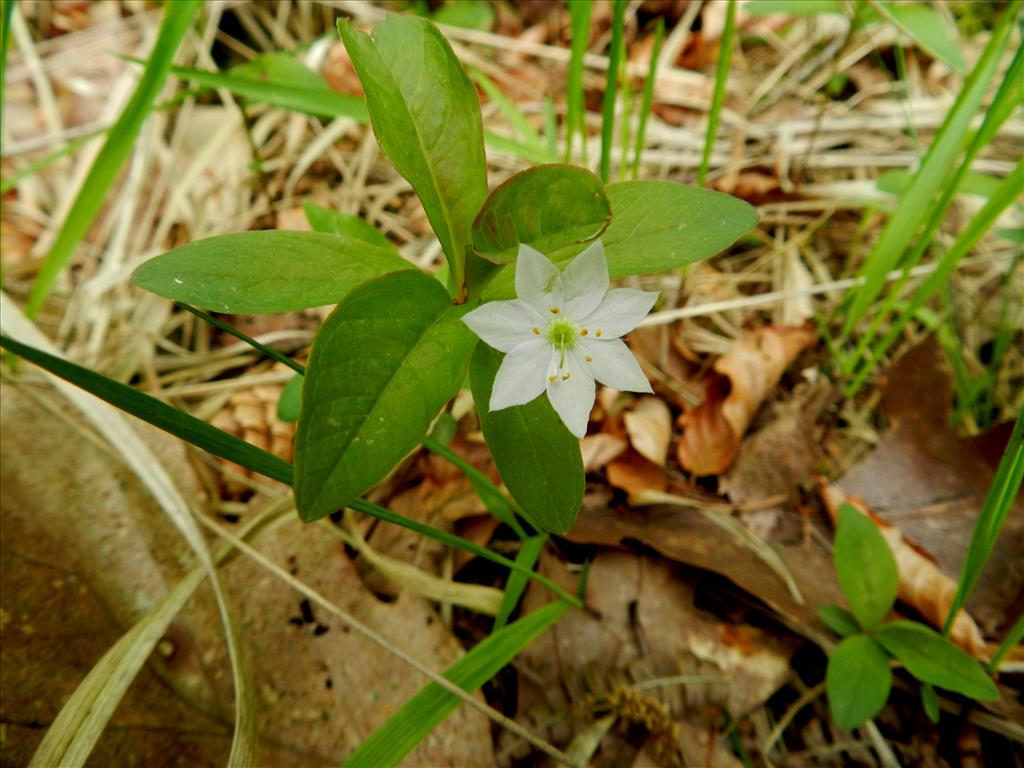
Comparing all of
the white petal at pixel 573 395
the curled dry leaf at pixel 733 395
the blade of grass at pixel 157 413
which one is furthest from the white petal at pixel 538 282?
the curled dry leaf at pixel 733 395

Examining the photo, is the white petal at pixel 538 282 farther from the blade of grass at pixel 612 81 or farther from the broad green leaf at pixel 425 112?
the blade of grass at pixel 612 81

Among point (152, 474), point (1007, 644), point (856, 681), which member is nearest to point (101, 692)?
point (152, 474)

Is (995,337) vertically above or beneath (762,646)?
above

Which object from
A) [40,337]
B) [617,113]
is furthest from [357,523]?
[617,113]

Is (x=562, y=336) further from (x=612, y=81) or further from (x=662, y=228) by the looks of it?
(x=612, y=81)

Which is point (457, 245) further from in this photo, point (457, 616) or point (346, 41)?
point (457, 616)

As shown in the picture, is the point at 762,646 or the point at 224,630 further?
the point at 762,646
